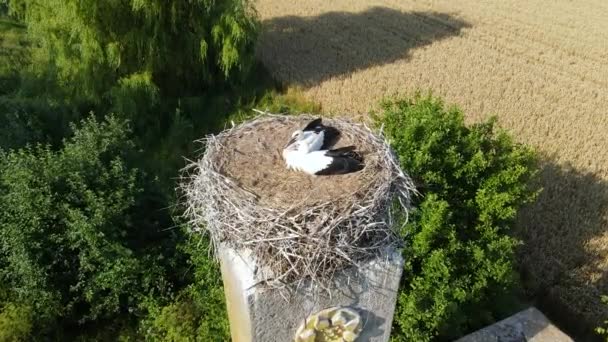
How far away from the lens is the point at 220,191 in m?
2.74

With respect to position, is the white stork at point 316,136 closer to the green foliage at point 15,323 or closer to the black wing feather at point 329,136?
the black wing feather at point 329,136

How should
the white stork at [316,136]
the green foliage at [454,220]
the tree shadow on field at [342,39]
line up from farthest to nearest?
the tree shadow on field at [342,39], the green foliage at [454,220], the white stork at [316,136]

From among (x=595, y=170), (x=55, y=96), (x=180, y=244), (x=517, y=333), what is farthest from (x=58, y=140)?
(x=595, y=170)

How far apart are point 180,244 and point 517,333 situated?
4330mm

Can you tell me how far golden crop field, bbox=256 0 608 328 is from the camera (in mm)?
7590

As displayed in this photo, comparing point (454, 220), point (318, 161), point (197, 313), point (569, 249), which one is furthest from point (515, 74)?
point (318, 161)

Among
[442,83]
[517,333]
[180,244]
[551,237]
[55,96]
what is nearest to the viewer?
[517,333]

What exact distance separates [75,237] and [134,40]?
523cm

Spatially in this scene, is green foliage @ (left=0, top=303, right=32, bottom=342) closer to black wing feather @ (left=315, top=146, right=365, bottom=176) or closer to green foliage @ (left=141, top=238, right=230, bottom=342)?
green foliage @ (left=141, top=238, right=230, bottom=342)

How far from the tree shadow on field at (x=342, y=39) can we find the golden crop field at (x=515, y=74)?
0.03 meters

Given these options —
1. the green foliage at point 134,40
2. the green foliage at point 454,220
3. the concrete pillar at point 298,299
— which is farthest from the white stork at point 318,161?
the green foliage at point 134,40

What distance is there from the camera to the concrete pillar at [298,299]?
2.68 m

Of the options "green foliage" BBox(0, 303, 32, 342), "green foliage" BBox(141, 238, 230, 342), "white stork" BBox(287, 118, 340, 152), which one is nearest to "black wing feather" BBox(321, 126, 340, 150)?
"white stork" BBox(287, 118, 340, 152)

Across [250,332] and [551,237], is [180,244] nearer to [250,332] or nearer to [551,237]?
[250,332]
